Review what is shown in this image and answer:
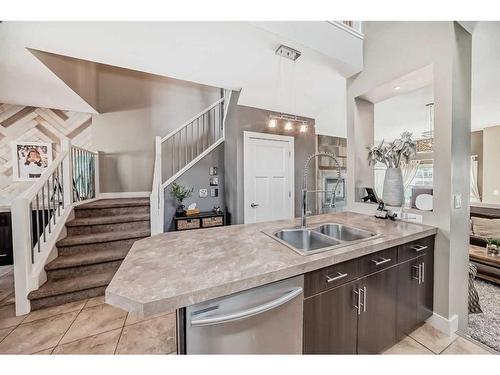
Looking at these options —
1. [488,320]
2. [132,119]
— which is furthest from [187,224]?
[488,320]

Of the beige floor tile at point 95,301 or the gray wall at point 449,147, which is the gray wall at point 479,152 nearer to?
the gray wall at point 449,147

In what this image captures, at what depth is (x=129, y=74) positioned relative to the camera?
408 cm

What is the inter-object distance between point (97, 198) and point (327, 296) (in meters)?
4.10

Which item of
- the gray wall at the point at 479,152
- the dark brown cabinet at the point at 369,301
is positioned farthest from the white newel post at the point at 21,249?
the gray wall at the point at 479,152

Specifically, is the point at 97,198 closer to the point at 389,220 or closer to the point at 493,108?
the point at 389,220

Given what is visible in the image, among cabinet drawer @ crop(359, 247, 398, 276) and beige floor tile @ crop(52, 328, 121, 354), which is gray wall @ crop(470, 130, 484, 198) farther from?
beige floor tile @ crop(52, 328, 121, 354)

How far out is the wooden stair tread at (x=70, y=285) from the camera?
206 centimetres

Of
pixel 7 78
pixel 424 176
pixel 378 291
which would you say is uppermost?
pixel 7 78

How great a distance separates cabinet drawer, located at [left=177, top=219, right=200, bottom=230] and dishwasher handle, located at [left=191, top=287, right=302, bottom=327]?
252 cm

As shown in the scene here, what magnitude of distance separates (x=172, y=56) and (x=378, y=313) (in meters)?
2.90

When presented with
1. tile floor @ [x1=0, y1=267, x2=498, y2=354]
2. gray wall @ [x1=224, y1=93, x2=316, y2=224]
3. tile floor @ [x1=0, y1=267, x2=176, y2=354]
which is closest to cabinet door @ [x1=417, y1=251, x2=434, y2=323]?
tile floor @ [x1=0, y1=267, x2=498, y2=354]

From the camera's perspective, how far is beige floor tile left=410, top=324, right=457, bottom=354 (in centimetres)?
150

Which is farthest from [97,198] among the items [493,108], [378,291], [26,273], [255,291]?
[493,108]

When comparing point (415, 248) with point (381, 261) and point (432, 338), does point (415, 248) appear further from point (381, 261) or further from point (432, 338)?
point (432, 338)
